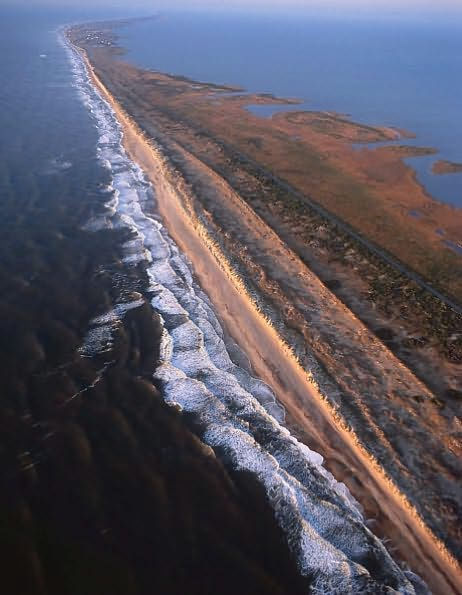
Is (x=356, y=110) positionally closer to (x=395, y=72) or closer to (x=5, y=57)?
(x=395, y=72)

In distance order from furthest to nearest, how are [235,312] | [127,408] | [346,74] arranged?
1. [346,74]
2. [235,312]
3. [127,408]

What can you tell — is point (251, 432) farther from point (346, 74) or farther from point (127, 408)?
point (346, 74)

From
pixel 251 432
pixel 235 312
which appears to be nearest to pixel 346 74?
pixel 235 312

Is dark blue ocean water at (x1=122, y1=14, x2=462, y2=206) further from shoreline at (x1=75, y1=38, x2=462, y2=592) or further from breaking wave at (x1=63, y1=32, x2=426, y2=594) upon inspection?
breaking wave at (x1=63, y1=32, x2=426, y2=594)

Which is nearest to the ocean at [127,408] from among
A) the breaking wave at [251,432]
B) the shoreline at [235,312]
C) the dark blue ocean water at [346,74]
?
the breaking wave at [251,432]

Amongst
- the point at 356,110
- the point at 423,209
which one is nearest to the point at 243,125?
the point at 356,110

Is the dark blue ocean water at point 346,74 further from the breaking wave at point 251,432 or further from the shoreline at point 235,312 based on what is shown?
the breaking wave at point 251,432
